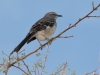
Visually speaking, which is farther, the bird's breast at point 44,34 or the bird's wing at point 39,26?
the bird's breast at point 44,34

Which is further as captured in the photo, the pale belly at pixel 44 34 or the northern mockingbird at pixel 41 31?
the pale belly at pixel 44 34

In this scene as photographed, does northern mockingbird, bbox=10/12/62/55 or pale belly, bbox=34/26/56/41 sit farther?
pale belly, bbox=34/26/56/41

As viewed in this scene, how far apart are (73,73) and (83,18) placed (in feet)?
3.01

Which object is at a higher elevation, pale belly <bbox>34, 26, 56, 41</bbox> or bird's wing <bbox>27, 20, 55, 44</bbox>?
bird's wing <bbox>27, 20, 55, 44</bbox>

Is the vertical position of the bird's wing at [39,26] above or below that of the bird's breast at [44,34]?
above

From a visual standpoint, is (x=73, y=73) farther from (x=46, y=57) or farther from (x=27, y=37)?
(x=27, y=37)

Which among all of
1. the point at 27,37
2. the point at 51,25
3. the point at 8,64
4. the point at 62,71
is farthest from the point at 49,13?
the point at 8,64

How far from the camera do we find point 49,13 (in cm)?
732

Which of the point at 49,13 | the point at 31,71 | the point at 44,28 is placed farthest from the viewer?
the point at 49,13

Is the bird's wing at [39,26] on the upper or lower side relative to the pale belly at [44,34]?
upper

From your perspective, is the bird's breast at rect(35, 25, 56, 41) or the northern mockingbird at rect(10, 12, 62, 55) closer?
the northern mockingbird at rect(10, 12, 62, 55)

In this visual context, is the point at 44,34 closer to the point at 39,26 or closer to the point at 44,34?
the point at 44,34

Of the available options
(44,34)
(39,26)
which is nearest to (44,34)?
(44,34)

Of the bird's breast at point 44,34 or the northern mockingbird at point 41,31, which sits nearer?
the northern mockingbird at point 41,31
